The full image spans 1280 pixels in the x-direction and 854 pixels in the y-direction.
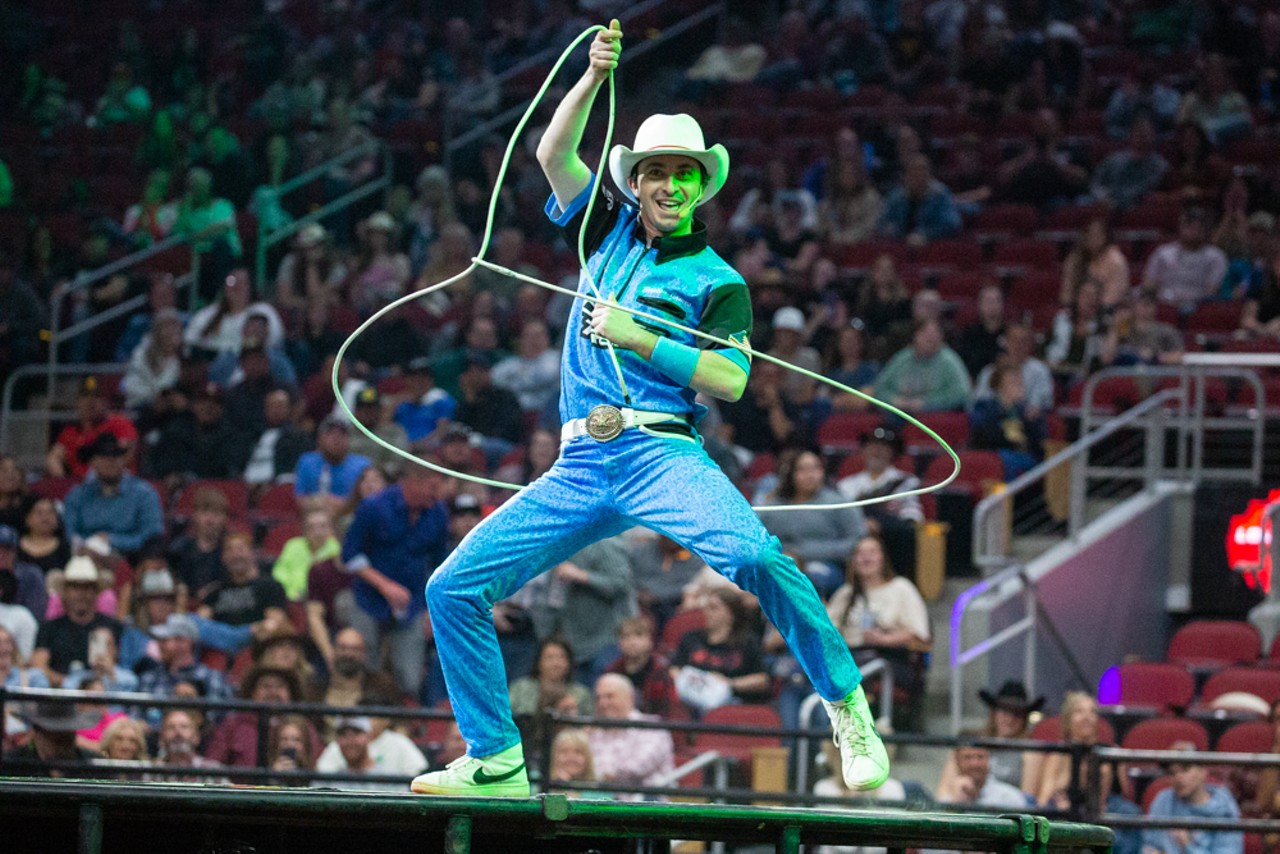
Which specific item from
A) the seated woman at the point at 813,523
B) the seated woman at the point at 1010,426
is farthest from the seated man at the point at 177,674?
the seated woman at the point at 1010,426

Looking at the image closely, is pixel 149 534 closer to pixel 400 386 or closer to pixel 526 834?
pixel 400 386

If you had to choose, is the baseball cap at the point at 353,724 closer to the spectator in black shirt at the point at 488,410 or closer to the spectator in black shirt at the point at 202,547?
the spectator in black shirt at the point at 202,547

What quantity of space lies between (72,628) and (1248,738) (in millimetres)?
5319

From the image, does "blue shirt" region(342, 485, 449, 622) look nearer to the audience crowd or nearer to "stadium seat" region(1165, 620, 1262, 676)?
the audience crowd

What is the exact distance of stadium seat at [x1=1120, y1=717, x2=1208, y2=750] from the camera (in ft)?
28.0

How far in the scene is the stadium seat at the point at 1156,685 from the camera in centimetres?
916

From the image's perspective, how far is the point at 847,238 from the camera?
13.9 metres

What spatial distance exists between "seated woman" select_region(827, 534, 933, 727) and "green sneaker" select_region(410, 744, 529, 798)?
14.5 feet

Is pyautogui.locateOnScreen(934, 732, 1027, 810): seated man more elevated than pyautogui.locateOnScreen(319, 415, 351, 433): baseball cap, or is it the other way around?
pyautogui.locateOnScreen(319, 415, 351, 433): baseball cap

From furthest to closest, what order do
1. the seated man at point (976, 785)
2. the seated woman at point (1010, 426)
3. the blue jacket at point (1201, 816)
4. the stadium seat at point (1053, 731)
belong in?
the seated woman at point (1010, 426)
the stadium seat at point (1053, 731)
the seated man at point (976, 785)
the blue jacket at point (1201, 816)

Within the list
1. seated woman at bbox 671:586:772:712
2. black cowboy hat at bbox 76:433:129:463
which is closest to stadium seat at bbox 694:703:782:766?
seated woman at bbox 671:586:772:712

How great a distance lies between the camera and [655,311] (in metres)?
4.84

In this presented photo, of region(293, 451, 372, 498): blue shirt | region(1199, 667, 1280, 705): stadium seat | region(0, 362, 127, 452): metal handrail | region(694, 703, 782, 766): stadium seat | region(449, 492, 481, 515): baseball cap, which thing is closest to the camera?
region(694, 703, 782, 766): stadium seat

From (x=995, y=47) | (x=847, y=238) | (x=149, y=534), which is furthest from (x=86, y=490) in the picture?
(x=995, y=47)
